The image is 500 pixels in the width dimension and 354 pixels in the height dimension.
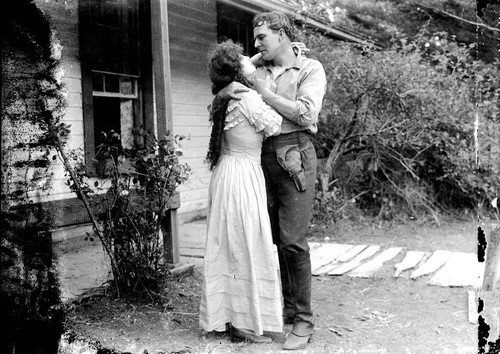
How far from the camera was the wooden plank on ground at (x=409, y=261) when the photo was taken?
5.21 metres

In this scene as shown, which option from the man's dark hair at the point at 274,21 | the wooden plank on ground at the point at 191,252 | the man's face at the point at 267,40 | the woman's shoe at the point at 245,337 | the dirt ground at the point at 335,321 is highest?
the man's dark hair at the point at 274,21

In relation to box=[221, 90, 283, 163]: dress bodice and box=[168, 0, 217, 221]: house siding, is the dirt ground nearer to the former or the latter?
box=[221, 90, 283, 163]: dress bodice

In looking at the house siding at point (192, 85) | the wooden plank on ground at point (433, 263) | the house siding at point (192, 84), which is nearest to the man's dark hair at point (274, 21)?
the wooden plank on ground at point (433, 263)

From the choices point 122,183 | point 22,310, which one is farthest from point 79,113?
point 22,310

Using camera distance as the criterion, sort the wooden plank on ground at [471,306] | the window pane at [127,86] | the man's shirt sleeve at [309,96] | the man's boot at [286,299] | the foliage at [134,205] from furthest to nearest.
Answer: the window pane at [127,86] → the foliage at [134,205] → the wooden plank on ground at [471,306] → the man's boot at [286,299] → the man's shirt sleeve at [309,96]

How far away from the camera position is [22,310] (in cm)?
364

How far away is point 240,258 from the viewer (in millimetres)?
3344

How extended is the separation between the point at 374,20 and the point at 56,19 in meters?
9.15

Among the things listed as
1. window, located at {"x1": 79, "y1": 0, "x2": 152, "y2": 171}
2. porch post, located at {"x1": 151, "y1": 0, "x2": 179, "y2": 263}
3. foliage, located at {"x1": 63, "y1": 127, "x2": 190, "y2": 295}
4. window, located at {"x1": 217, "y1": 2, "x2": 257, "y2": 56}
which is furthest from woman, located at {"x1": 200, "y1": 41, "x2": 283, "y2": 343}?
window, located at {"x1": 217, "y1": 2, "x2": 257, "y2": 56}

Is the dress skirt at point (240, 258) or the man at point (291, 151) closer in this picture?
the dress skirt at point (240, 258)

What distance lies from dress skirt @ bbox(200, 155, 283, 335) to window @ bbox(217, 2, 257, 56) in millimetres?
5768

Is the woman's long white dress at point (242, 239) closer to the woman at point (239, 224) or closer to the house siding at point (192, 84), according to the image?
the woman at point (239, 224)

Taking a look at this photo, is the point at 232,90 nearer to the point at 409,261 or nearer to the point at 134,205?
the point at 134,205

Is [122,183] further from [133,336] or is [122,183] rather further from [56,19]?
[56,19]
